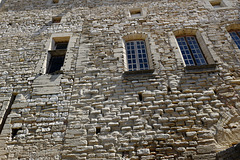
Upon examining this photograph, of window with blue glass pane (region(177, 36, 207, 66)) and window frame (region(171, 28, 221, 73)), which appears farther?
window with blue glass pane (region(177, 36, 207, 66))

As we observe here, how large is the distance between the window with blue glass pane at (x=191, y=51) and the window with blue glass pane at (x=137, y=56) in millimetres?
1341

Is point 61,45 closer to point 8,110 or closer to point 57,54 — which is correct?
point 57,54

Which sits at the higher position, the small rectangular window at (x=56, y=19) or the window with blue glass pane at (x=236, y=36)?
the small rectangular window at (x=56, y=19)

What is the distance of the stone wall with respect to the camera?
12.3 ft

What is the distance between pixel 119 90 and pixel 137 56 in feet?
5.35

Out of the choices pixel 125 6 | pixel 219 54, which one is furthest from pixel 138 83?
pixel 125 6

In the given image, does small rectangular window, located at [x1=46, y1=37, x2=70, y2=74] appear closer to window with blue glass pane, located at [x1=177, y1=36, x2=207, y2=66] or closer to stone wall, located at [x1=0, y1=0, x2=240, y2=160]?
stone wall, located at [x1=0, y1=0, x2=240, y2=160]

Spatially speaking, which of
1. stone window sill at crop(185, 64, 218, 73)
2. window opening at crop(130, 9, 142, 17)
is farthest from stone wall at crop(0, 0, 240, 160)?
window opening at crop(130, 9, 142, 17)

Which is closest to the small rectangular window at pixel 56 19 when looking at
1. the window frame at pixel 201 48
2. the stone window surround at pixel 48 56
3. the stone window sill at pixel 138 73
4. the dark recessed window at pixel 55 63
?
the stone window surround at pixel 48 56

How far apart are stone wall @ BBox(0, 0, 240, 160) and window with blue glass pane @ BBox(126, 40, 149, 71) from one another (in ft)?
0.83

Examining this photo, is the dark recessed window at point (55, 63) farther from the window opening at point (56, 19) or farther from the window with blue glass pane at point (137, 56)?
the window with blue glass pane at point (137, 56)

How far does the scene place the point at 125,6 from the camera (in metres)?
7.46

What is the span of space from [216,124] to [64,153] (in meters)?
3.71

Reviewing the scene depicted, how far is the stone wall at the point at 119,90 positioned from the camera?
12.3ft
